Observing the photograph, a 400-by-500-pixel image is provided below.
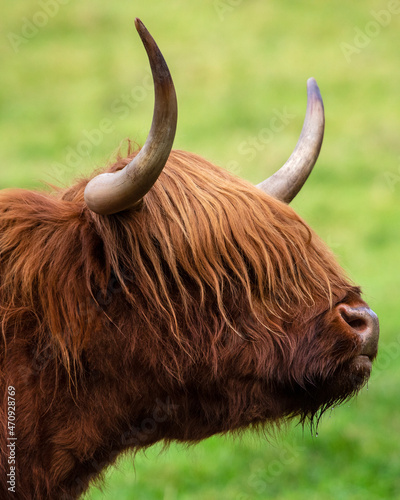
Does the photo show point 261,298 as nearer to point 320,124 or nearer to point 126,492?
point 320,124

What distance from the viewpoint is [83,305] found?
265 cm

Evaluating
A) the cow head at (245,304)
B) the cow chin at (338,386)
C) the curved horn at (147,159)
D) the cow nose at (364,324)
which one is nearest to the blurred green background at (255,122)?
the cow chin at (338,386)

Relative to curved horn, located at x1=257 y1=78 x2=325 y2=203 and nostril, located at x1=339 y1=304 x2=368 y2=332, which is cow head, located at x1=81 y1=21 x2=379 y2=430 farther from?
curved horn, located at x1=257 y1=78 x2=325 y2=203

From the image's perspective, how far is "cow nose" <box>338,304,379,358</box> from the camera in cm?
276

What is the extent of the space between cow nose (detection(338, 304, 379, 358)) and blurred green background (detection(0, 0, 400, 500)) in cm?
249

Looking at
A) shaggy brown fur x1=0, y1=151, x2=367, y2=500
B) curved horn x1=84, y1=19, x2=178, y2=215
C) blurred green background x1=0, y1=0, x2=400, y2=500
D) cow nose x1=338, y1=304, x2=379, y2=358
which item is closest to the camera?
curved horn x1=84, y1=19, x2=178, y2=215

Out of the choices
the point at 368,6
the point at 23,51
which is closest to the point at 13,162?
the point at 23,51

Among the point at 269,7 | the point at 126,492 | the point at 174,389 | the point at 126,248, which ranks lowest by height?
the point at 126,492

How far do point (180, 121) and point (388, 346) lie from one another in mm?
6773

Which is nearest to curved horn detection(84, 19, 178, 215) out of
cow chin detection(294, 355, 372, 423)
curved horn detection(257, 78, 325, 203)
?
curved horn detection(257, 78, 325, 203)

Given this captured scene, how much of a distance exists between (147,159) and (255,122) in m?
10.5

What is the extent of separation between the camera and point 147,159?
7.85 feet

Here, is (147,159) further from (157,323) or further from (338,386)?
(338,386)

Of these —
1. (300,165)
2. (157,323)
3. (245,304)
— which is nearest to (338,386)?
(245,304)
